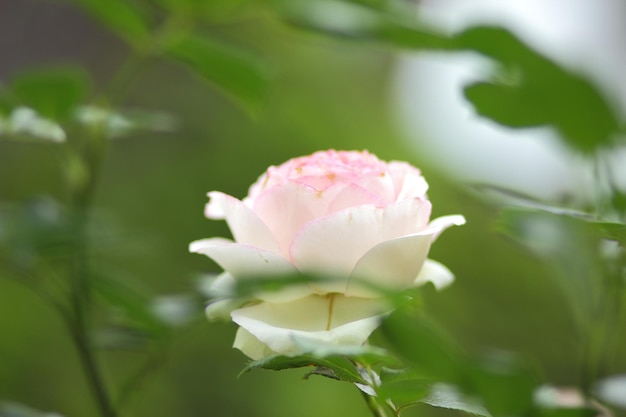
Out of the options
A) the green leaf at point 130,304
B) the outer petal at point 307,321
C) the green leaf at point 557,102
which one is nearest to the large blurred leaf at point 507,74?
the green leaf at point 557,102

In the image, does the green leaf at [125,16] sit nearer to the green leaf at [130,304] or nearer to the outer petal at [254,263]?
the green leaf at [130,304]

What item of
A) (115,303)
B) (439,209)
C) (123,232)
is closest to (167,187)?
(439,209)

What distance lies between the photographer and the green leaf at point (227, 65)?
0.60 m

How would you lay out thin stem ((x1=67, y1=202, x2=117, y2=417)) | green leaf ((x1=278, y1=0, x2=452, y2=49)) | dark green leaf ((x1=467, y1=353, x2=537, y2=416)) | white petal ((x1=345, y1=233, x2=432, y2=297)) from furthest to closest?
thin stem ((x1=67, y1=202, x2=117, y2=417))
green leaf ((x1=278, y1=0, x2=452, y2=49))
white petal ((x1=345, y1=233, x2=432, y2=297))
dark green leaf ((x1=467, y1=353, x2=537, y2=416))

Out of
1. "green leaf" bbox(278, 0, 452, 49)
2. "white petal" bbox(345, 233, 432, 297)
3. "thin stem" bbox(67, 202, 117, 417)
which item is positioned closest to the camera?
"white petal" bbox(345, 233, 432, 297)

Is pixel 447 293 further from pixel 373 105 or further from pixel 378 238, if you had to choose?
pixel 378 238

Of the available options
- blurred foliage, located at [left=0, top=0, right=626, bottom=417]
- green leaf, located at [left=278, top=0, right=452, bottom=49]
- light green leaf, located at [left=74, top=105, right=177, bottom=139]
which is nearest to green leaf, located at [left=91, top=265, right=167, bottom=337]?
blurred foliage, located at [left=0, top=0, right=626, bottom=417]

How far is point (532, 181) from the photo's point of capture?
1.62 m

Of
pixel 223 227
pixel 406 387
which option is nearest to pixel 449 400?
pixel 406 387

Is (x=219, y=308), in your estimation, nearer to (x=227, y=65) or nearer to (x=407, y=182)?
(x=407, y=182)

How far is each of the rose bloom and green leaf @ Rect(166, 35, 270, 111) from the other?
0.22 m

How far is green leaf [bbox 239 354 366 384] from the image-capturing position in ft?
1.05

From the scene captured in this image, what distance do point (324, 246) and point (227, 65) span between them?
292mm

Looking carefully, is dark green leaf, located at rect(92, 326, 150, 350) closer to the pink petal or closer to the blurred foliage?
the blurred foliage
